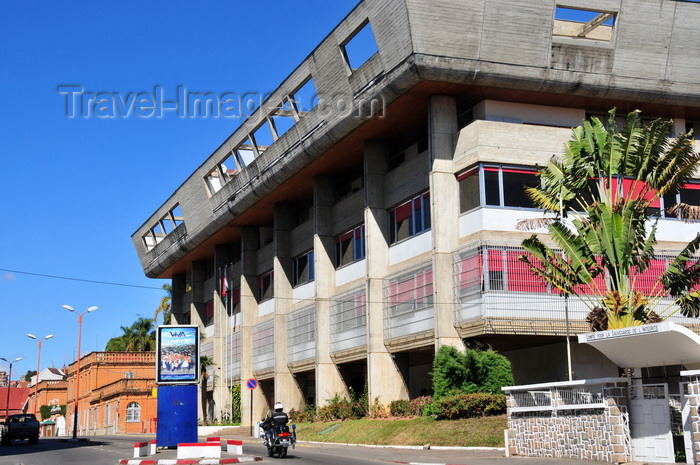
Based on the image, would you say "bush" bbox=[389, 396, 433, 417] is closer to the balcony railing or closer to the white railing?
the balcony railing

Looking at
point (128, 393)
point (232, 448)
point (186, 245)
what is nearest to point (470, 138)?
point (232, 448)

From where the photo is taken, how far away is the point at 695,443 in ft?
57.5

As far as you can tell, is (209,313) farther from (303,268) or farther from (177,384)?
(177,384)

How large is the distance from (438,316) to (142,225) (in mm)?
43773

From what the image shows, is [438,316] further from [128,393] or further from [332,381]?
[128,393]

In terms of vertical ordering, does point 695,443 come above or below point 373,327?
below

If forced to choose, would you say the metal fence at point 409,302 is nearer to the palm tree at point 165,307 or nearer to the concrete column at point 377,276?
the concrete column at point 377,276

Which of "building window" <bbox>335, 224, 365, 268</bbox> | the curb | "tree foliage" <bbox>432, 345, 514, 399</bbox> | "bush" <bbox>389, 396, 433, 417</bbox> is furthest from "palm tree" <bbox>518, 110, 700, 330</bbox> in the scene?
"building window" <bbox>335, 224, 365, 268</bbox>

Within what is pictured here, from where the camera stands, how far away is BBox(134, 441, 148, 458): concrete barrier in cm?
2497

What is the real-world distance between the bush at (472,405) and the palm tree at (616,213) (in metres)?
5.56

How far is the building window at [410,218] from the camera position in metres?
37.9

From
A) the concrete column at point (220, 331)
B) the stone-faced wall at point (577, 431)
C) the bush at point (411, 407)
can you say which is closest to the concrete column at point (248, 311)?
the concrete column at point (220, 331)

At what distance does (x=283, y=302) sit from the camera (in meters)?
51.7

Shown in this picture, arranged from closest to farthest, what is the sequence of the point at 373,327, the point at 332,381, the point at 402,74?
the point at 402,74, the point at 373,327, the point at 332,381
